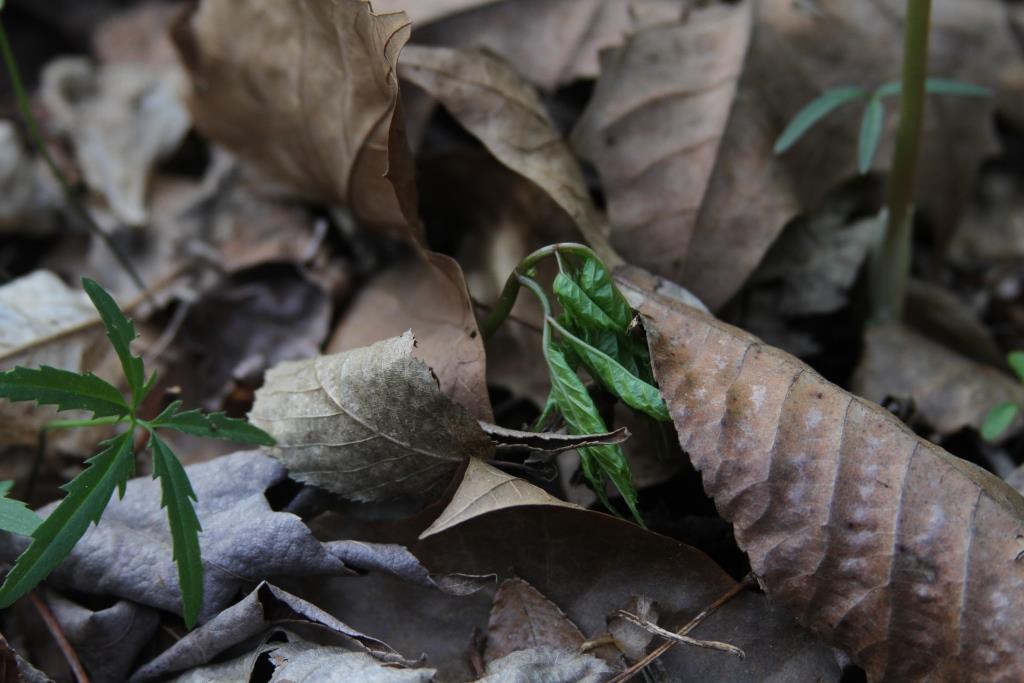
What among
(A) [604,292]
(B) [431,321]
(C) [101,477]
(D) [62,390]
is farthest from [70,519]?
(A) [604,292]

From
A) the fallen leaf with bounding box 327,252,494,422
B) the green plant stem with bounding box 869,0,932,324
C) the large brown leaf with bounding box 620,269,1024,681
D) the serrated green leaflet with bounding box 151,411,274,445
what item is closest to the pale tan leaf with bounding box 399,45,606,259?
the fallen leaf with bounding box 327,252,494,422

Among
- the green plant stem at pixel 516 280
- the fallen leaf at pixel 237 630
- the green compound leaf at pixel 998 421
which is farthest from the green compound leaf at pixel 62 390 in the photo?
the green compound leaf at pixel 998 421

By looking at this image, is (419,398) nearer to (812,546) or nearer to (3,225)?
(812,546)

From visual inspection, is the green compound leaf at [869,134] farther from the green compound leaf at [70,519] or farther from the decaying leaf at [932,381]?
the green compound leaf at [70,519]

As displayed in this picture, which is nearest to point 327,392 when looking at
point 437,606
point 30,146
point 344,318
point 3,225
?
point 437,606

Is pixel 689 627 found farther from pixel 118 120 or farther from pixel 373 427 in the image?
pixel 118 120

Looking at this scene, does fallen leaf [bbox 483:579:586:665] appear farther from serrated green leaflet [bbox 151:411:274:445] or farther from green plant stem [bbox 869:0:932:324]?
green plant stem [bbox 869:0:932:324]
